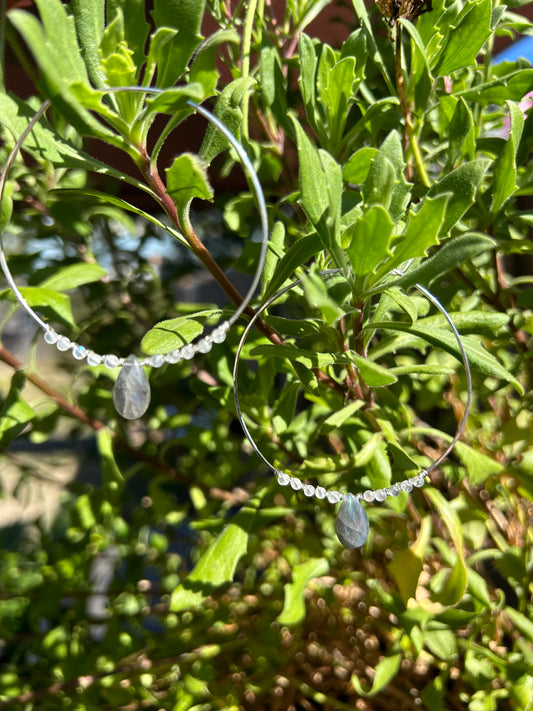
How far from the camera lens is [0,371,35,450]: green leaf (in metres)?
0.58

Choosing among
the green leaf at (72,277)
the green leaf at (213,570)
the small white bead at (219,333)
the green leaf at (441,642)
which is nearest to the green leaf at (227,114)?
the small white bead at (219,333)

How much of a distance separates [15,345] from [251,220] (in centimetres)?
105

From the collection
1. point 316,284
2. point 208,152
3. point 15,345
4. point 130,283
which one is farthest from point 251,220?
point 15,345

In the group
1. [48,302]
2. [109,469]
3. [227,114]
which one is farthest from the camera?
[109,469]

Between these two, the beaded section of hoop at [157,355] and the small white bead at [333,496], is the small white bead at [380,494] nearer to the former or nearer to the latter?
the small white bead at [333,496]

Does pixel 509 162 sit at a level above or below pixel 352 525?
above

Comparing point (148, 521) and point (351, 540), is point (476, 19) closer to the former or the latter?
point (351, 540)

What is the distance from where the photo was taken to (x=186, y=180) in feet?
1.21

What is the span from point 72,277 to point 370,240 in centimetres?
34

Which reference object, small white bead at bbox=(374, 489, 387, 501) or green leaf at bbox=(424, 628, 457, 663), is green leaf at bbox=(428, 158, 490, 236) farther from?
green leaf at bbox=(424, 628, 457, 663)

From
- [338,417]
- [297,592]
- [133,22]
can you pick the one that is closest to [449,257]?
[338,417]

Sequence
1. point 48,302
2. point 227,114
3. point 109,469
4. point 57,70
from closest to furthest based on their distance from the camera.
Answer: point 57,70 < point 227,114 < point 48,302 < point 109,469

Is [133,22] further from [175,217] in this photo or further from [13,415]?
[13,415]

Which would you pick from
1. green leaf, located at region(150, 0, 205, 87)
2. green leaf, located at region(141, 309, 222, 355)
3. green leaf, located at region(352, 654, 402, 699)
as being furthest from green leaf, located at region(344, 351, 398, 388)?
green leaf, located at region(352, 654, 402, 699)
